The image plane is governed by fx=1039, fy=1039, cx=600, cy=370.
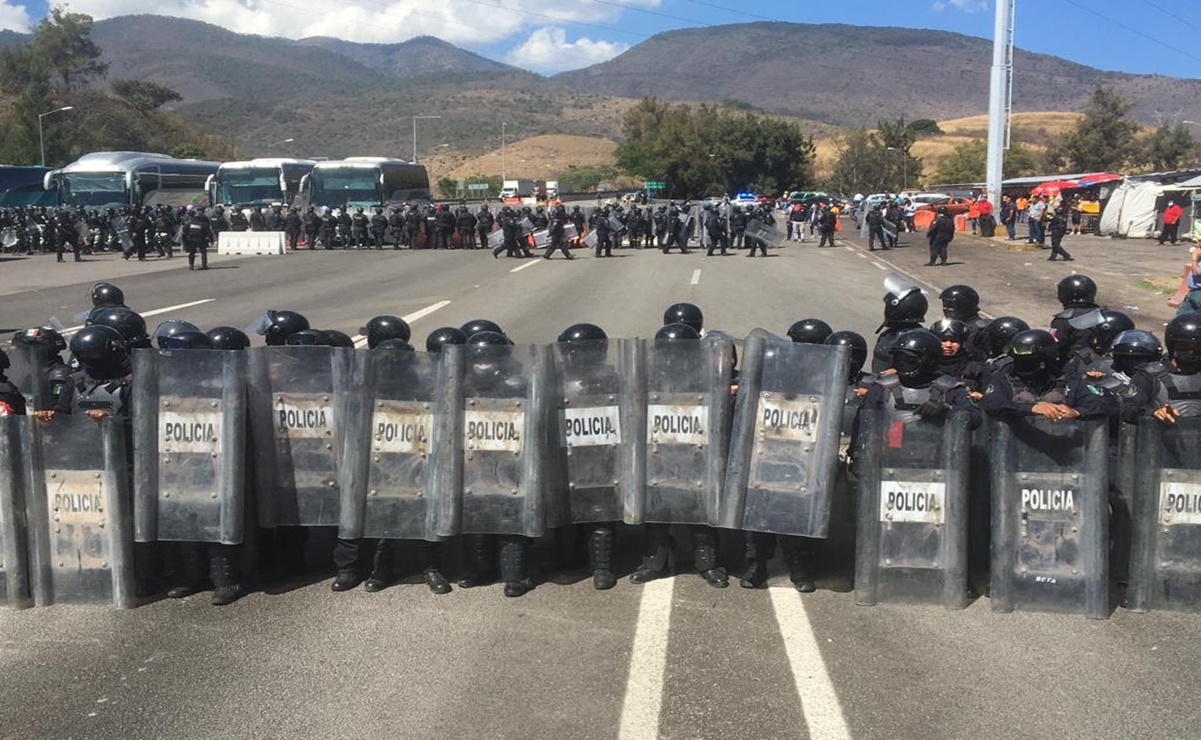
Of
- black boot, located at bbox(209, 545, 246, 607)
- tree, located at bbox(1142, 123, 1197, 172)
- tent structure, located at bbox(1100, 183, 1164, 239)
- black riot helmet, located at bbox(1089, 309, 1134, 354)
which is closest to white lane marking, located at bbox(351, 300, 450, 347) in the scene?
black boot, located at bbox(209, 545, 246, 607)

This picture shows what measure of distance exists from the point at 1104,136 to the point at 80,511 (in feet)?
306

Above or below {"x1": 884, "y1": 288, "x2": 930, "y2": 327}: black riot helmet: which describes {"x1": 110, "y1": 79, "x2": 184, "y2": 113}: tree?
above

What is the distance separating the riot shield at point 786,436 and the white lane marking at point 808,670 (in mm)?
380

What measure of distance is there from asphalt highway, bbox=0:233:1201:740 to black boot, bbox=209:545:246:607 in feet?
0.30

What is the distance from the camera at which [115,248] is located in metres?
36.0

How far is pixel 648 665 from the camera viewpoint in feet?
14.8

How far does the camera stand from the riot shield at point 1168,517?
4887 millimetres

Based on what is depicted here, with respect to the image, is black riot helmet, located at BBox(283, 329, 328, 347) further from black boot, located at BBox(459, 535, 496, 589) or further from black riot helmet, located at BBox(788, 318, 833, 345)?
black riot helmet, located at BBox(788, 318, 833, 345)

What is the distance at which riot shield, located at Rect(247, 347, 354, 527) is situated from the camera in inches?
209

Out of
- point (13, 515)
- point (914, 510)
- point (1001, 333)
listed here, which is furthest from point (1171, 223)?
point (13, 515)

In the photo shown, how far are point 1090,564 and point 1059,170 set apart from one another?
95598mm

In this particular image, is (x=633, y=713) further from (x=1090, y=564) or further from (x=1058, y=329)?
(x=1058, y=329)

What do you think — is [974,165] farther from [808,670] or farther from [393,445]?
[808,670]

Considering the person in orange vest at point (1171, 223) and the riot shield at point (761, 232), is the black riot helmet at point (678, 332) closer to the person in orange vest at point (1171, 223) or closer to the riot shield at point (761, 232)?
the riot shield at point (761, 232)
